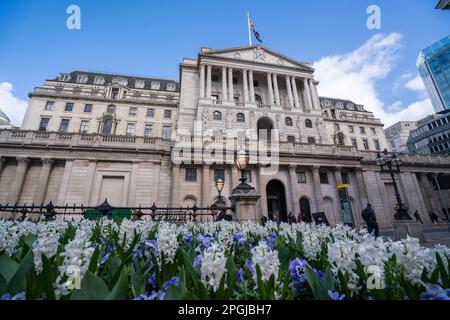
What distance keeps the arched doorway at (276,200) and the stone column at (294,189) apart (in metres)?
1.23

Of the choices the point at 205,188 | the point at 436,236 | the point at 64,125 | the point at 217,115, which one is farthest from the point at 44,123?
the point at 436,236

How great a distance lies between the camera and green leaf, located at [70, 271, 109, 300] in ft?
3.45

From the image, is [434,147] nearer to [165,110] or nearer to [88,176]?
[165,110]

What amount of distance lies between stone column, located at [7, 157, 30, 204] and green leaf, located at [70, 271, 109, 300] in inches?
866

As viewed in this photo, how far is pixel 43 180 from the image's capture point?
16.9 meters

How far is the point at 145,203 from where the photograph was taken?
1784 centimetres

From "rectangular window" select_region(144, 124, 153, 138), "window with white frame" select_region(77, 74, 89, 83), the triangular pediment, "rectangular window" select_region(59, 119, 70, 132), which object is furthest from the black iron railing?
"window with white frame" select_region(77, 74, 89, 83)

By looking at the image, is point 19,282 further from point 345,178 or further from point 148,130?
point 148,130

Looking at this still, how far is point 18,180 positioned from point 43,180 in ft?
5.76

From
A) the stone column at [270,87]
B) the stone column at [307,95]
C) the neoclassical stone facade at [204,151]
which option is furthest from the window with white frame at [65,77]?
the stone column at [307,95]

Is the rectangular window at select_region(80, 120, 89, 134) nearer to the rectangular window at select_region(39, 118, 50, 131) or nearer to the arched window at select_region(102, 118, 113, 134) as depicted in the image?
the arched window at select_region(102, 118, 113, 134)

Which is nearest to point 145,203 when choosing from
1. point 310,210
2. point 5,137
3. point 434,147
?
point 5,137

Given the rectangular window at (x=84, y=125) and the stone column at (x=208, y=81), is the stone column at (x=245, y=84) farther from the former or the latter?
the rectangular window at (x=84, y=125)
